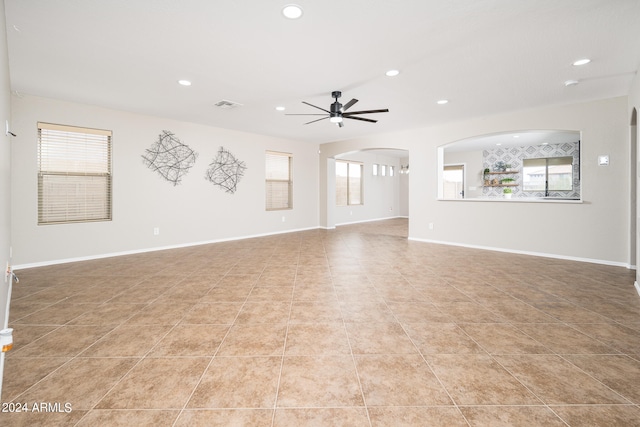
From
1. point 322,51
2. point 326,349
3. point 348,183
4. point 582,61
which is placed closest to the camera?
point 326,349

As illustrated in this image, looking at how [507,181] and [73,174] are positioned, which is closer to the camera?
[73,174]

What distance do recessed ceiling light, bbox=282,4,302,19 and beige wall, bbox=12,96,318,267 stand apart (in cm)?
418

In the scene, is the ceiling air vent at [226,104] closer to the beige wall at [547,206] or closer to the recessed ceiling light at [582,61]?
the beige wall at [547,206]

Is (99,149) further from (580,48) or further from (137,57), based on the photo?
(580,48)

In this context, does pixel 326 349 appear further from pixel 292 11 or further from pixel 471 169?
pixel 471 169

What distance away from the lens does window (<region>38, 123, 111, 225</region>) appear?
449cm

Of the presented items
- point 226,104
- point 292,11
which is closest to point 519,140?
point 226,104

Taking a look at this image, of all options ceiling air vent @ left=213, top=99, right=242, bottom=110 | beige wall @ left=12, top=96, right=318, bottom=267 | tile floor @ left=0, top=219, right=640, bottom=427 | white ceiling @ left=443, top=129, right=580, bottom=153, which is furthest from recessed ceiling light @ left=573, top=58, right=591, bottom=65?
beige wall @ left=12, top=96, right=318, bottom=267

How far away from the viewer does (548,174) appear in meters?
8.70

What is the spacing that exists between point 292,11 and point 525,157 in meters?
9.35

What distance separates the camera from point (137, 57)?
3.15 metres

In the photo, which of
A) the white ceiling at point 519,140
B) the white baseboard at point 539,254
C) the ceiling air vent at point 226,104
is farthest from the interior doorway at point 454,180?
the ceiling air vent at point 226,104

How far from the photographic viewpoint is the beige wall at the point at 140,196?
14.2 feet

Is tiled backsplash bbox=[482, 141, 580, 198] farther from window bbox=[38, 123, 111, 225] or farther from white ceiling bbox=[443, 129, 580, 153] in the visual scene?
window bbox=[38, 123, 111, 225]
